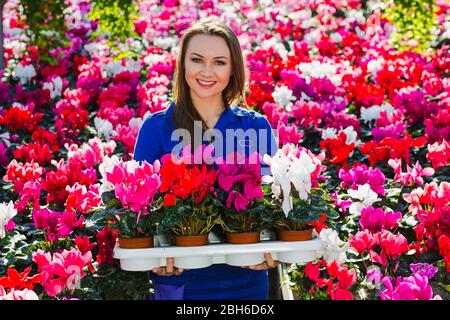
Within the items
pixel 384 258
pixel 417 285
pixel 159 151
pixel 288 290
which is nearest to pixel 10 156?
pixel 159 151

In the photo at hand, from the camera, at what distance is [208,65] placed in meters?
2.94

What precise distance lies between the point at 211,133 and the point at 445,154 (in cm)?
153

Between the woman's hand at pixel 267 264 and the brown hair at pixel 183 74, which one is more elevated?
the brown hair at pixel 183 74

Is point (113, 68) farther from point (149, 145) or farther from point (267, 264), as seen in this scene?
point (267, 264)

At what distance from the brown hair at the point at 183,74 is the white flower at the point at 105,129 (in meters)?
1.90

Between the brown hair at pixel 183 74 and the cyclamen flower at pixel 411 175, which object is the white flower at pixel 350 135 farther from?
the brown hair at pixel 183 74

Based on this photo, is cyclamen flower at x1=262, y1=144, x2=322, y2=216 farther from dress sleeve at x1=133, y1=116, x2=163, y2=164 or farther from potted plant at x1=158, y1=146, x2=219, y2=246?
dress sleeve at x1=133, y1=116, x2=163, y2=164

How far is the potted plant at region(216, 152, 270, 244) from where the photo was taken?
7.90ft

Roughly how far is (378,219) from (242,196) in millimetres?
773

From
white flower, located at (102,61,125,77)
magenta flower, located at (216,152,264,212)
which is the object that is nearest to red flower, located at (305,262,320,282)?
magenta flower, located at (216,152,264,212)

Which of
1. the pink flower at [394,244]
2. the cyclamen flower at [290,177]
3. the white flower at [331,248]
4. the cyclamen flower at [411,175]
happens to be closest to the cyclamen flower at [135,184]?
the cyclamen flower at [290,177]

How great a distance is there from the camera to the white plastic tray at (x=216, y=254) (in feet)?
7.73

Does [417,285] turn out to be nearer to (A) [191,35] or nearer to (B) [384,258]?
(B) [384,258]

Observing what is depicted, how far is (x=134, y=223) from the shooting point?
7.80ft
